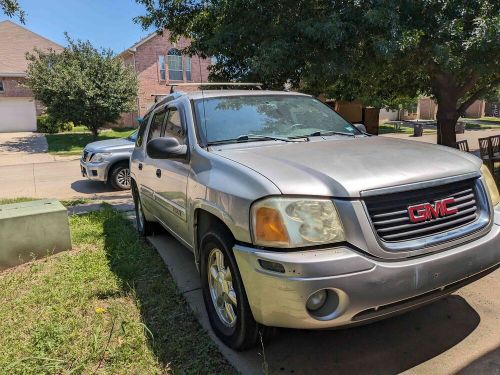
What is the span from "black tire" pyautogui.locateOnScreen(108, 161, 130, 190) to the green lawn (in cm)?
472

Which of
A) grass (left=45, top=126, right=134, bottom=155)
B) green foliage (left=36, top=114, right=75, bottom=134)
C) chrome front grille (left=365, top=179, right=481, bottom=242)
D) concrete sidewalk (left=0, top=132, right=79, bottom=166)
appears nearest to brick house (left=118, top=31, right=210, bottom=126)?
green foliage (left=36, top=114, right=75, bottom=134)

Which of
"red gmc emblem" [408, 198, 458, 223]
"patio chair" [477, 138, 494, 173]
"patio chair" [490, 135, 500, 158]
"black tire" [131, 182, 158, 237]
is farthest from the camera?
"patio chair" [490, 135, 500, 158]

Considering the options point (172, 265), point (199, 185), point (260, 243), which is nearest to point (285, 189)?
point (260, 243)

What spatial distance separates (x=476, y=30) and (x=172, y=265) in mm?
4726

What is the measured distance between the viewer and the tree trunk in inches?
320

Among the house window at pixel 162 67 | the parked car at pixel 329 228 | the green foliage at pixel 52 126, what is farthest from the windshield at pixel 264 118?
the house window at pixel 162 67

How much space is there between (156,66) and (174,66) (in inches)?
48.2

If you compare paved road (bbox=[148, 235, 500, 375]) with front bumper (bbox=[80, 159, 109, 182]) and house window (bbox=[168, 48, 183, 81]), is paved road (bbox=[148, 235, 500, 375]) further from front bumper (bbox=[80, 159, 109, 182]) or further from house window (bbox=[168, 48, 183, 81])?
house window (bbox=[168, 48, 183, 81])

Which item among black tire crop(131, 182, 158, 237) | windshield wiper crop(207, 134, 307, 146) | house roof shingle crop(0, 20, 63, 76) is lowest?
black tire crop(131, 182, 158, 237)

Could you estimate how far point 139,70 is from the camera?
2808 centimetres

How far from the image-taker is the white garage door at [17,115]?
97.2 ft

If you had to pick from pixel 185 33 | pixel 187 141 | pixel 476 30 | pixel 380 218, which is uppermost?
pixel 185 33

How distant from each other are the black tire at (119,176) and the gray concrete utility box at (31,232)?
4.51m

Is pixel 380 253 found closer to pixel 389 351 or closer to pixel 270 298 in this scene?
pixel 270 298
